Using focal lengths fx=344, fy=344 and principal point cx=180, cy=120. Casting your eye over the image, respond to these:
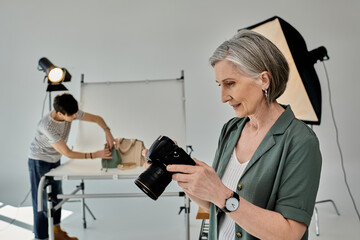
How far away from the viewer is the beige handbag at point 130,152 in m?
2.54

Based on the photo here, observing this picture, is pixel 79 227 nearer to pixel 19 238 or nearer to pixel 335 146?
pixel 19 238

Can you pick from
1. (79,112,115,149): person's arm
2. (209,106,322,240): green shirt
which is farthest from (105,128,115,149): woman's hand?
(209,106,322,240): green shirt

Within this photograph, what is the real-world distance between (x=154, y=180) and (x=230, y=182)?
227mm

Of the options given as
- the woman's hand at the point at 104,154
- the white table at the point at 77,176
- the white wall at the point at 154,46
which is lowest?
the white table at the point at 77,176

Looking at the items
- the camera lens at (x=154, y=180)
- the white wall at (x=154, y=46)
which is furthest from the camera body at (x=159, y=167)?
the white wall at (x=154, y=46)

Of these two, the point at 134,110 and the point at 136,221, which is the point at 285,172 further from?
the point at 136,221

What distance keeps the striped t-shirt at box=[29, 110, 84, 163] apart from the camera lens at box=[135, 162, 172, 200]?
165cm

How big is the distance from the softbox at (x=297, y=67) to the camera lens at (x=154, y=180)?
1170 millimetres

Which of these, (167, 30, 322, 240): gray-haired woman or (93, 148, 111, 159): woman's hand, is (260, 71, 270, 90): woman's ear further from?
(93, 148, 111, 159): woman's hand

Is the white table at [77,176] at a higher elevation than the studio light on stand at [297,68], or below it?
below

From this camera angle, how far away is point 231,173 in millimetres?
997

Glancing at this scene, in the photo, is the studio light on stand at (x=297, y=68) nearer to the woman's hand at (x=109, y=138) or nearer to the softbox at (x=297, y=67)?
the softbox at (x=297, y=67)


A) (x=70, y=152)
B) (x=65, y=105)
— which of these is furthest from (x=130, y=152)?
(x=65, y=105)

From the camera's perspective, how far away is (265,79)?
0.88 meters
